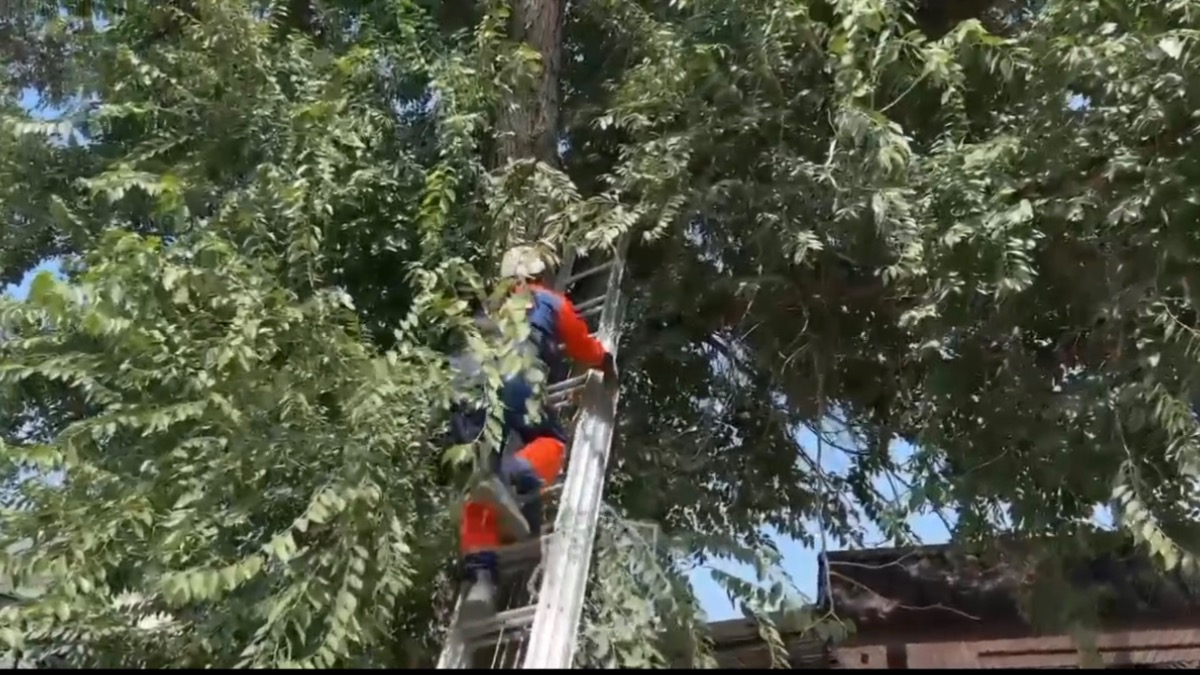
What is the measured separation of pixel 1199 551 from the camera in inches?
153

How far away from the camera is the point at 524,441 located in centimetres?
377

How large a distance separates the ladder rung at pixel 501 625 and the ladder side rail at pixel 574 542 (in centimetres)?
7

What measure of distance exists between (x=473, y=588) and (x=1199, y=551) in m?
2.40

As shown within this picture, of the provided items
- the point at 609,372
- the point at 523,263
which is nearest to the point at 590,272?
the point at 523,263

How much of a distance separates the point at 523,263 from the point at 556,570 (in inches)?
47.2

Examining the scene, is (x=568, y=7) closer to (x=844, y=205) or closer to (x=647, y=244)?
(x=647, y=244)

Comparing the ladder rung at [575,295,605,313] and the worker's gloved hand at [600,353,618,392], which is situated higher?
the ladder rung at [575,295,605,313]

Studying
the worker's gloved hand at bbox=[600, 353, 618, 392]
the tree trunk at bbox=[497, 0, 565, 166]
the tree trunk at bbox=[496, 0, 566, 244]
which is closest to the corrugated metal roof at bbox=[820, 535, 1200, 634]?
the worker's gloved hand at bbox=[600, 353, 618, 392]

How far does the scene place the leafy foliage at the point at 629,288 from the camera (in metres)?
3.53

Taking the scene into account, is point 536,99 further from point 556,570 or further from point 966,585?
point 966,585

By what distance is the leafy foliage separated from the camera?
353 centimetres

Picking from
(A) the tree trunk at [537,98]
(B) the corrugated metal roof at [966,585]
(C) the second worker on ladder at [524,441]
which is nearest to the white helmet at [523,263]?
(C) the second worker on ladder at [524,441]

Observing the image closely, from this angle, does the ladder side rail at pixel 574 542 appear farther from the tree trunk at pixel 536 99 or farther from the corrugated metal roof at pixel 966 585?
the corrugated metal roof at pixel 966 585

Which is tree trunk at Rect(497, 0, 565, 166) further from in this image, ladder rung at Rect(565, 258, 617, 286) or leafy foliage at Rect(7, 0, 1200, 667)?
ladder rung at Rect(565, 258, 617, 286)
